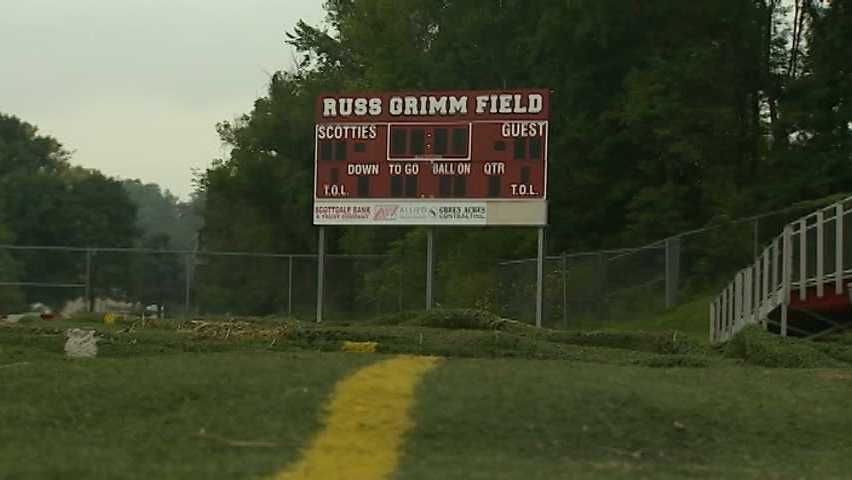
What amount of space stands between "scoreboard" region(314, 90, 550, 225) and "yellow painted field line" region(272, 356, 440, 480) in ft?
58.2

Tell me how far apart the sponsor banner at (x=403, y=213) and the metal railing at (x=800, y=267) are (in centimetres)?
783

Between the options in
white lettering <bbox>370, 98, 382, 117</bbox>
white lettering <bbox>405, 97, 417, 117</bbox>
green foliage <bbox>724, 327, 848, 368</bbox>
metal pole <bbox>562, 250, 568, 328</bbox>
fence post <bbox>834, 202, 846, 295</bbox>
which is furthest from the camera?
metal pole <bbox>562, 250, 568, 328</bbox>

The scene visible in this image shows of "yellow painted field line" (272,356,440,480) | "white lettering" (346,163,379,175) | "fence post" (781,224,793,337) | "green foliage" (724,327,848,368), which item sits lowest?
"yellow painted field line" (272,356,440,480)

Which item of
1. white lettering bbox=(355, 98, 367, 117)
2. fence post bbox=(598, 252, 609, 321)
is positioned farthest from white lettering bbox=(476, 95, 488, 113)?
fence post bbox=(598, 252, 609, 321)

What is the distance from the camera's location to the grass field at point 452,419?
8.59 metres

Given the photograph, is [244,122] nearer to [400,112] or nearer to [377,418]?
[400,112]

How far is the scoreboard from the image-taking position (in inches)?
1128

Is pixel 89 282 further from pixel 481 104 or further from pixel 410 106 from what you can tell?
pixel 481 104

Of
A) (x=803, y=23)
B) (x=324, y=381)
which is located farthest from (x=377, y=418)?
(x=803, y=23)

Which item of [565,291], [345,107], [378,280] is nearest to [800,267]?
[345,107]

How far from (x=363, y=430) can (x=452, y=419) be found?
713mm

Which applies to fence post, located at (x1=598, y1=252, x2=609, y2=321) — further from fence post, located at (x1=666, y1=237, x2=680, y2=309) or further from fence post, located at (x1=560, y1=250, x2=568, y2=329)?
fence post, located at (x1=666, y1=237, x2=680, y2=309)

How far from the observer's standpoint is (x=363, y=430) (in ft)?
30.2

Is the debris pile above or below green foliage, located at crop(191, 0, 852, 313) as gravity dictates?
below
